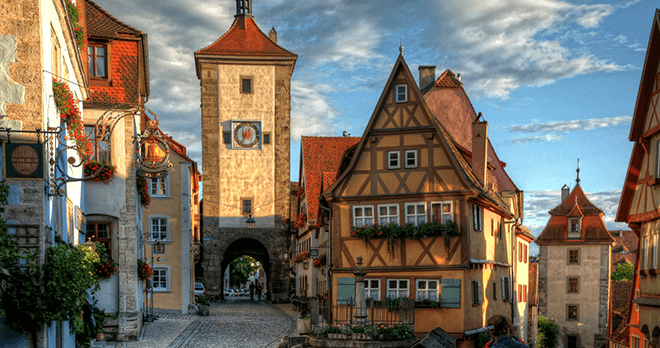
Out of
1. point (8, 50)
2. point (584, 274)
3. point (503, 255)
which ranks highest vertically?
point (8, 50)

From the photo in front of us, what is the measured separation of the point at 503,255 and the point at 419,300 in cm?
686

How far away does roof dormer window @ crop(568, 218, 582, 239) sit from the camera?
5122cm

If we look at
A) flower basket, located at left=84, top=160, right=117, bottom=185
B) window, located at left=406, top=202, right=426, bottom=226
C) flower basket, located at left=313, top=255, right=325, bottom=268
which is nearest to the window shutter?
window, located at left=406, top=202, right=426, bottom=226

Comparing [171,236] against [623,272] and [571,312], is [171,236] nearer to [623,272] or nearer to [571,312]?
[571,312]

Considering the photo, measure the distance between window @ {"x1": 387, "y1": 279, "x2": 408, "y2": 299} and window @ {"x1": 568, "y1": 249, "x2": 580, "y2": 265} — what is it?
32.2 m

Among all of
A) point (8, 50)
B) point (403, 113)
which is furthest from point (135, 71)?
point (8, 50)

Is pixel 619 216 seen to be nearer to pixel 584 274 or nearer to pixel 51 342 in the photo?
pixel 51 342

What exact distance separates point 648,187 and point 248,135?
2920 centimetres

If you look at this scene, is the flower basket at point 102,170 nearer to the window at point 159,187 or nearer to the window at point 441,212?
the window at point 441,212

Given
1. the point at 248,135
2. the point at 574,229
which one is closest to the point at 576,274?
the point at 574,229

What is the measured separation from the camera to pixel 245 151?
45656 millimetres

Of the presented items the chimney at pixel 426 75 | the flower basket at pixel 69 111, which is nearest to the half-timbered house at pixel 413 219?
the chimney at pixel 426 75

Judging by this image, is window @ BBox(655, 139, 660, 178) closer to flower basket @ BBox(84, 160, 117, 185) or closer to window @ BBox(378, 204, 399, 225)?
window @ BBox(378, 204, 399, 225)

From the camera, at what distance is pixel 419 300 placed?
22.5 meters
